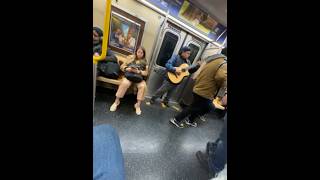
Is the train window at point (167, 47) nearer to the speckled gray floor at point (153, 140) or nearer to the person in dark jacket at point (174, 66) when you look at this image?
the person in dark jacket at point (174, 66)

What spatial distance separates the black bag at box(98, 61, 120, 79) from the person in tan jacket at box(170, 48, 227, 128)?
1456 millimetres

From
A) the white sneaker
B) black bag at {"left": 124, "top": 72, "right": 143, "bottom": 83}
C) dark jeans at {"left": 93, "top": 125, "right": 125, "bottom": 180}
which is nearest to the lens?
dark jeans at {"left": 93, "top": 125, "right": 125, "bottom": 180}

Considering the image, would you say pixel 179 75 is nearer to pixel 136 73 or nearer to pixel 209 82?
pixel 136 73

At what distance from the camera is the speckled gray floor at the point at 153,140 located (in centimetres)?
167

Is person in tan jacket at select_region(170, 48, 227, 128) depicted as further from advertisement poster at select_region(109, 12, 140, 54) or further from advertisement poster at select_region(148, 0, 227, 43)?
advertisement poster at select_region(109, 12, 140, 54)

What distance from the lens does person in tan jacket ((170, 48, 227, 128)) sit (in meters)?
1.94

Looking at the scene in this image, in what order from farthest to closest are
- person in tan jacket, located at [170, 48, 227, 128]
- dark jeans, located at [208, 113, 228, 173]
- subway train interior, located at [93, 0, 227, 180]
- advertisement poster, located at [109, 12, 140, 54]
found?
advertisement poster, located at [109, 12, 140, 54]
person in tan jacket, located at [170, 48, 227, 128]
subway train interior, located at [93, 0, 227, 180]
dark jeans, located at [208, 113, 228, 173]

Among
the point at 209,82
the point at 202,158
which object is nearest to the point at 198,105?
the point at 209,82

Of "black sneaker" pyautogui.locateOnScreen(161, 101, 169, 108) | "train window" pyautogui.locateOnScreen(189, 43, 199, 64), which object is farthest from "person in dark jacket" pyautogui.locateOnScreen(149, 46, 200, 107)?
"train window" pyautogui.locateOnScreen(189, 43, 199, 64)
